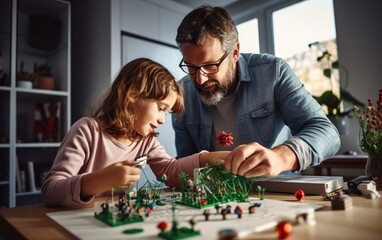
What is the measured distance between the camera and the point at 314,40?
9.11 feet

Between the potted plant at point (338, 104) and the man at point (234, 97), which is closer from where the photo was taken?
the man at point (234, 97)

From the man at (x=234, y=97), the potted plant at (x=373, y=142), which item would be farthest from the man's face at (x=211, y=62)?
the potted plant at (x=373, y=142)

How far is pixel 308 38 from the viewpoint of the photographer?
2836 millimetres

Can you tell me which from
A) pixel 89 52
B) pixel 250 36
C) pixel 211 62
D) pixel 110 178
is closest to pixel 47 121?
pixel 89 52

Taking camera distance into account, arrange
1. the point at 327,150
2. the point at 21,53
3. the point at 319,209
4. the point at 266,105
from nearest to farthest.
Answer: the point at 319,209 < the point at 327,150 < the point at 266,105 < the point at 21,53

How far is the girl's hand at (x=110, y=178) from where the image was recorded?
71cm

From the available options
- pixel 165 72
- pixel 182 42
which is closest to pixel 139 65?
pixel 165 72

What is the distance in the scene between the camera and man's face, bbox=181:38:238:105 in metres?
1.22

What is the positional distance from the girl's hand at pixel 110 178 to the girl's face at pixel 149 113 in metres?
0.36

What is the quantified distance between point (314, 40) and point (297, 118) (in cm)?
185

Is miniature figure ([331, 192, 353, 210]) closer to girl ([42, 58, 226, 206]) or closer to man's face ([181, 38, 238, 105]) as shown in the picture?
girl ([42, 58, 226, 206])

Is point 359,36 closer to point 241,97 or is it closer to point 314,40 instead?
point 314,40

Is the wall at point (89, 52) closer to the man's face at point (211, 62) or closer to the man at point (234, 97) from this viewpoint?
the man at point (234, 97)

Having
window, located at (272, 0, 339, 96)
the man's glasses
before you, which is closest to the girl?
the man's glasses
